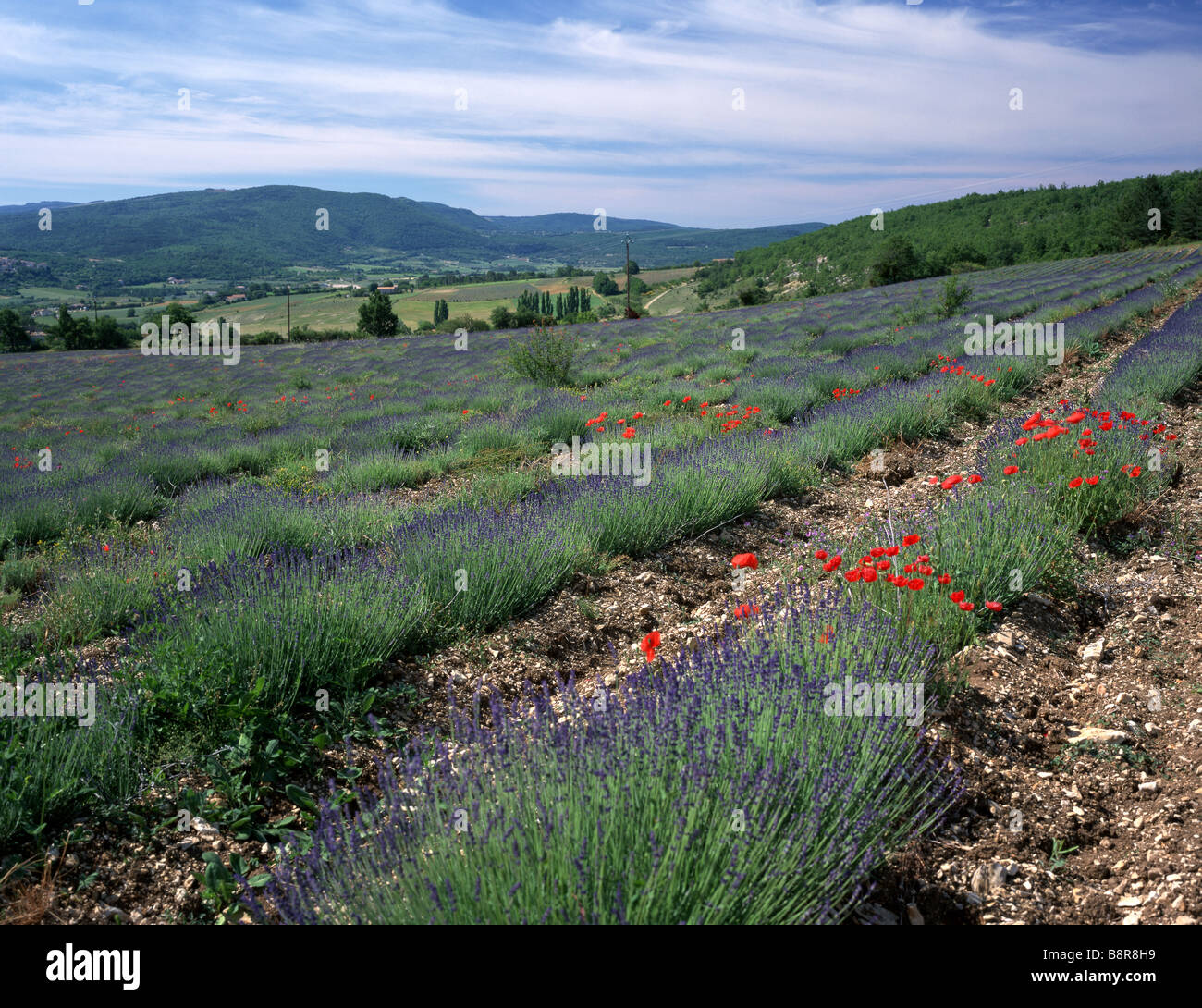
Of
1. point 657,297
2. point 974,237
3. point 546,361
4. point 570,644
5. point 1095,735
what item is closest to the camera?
point 1095,735

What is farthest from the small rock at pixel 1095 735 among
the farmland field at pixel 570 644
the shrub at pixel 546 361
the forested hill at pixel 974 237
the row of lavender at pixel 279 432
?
the forested hill at pixel 974 237

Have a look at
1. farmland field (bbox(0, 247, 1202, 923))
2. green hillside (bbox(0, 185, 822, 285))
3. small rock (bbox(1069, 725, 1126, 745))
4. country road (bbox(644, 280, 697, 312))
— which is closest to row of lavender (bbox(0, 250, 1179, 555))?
farmland field (bbox(0, 247, 1202, 923))

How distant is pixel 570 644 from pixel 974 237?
78.7 m

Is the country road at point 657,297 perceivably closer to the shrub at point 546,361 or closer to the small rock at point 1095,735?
the shrub at point 546,361

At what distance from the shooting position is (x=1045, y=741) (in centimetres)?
268

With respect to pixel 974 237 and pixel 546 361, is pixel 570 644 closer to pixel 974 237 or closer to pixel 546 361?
pixel 546 361

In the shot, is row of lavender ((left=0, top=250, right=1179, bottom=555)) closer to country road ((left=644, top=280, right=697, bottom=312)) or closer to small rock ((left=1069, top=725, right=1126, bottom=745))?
small rock ((left=1069, top=725, right=1126, bottom=745))

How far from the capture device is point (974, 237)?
68312 millimetres

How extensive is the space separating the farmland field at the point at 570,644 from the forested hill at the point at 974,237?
128 ft

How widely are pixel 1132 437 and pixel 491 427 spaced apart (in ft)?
20.0

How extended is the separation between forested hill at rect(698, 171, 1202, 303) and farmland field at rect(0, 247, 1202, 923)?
38939mm

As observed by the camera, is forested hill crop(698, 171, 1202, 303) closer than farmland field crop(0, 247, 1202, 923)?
A: No

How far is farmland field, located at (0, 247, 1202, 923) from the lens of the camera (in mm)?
1670

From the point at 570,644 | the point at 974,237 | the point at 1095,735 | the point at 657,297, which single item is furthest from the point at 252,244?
the point at 1095,735
